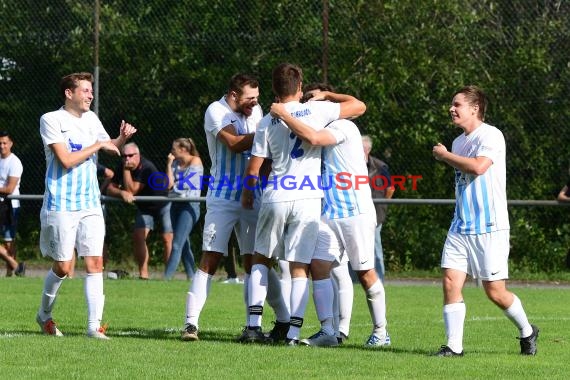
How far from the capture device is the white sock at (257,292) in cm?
986

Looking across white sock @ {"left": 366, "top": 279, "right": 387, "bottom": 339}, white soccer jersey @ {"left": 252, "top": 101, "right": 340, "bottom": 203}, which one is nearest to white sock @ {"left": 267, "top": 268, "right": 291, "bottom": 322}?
white sock @ {"left": 366, "top": 279, "right": 387, "bottom": 339}

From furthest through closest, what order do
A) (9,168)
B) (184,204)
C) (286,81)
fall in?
(9,168), (184,204), (286,81)

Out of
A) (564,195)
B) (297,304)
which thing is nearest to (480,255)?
(297,304)

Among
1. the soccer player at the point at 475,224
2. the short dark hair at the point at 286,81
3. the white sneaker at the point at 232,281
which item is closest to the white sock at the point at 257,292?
the short dark hair at the point at 286,81

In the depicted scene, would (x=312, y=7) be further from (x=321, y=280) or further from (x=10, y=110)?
(x=321, y=280)

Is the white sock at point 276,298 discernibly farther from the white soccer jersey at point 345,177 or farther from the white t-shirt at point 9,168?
the white t-shirt at point 9,168

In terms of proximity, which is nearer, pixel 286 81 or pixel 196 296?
pixel 286 81

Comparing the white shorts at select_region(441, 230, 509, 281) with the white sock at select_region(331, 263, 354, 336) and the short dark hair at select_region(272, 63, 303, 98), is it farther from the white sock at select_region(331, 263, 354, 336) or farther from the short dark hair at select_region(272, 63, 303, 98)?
the short dark hair at select_region(272, 63, 303, 98)

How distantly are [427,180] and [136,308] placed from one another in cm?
739

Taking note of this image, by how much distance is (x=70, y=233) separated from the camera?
10.0 metres

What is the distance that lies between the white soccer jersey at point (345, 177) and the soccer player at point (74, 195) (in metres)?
1.55

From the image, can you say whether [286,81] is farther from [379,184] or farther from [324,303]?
[379,184]

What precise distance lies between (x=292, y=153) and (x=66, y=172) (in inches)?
68.8

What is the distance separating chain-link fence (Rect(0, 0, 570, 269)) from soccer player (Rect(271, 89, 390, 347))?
931 cm
